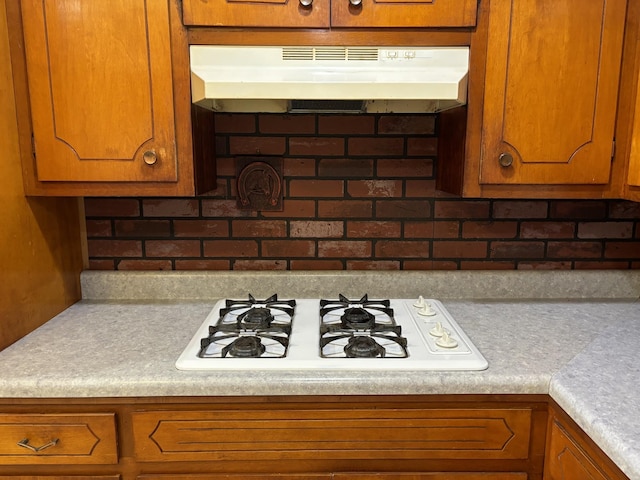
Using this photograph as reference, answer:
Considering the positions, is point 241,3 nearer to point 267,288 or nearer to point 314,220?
point 314,220

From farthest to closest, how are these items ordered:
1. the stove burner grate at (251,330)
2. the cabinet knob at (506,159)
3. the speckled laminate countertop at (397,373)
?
1. the cabinet knob at (506,159)
2. the stove burner grate at (251,330)
3. the speckled laminate countertop at (397,373)

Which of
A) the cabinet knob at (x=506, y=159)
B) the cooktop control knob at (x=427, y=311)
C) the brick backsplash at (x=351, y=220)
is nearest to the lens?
the cabinet knob at (x=506, y=159)

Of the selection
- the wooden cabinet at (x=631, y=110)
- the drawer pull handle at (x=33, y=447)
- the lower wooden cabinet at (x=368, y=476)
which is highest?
the wooden cabinet at (x=631, y=110)

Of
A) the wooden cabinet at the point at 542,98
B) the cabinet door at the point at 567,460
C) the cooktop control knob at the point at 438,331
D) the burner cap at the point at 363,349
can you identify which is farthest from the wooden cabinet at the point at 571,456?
the wooden cabinet at the point at 542,98

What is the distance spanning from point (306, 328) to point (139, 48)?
885mm

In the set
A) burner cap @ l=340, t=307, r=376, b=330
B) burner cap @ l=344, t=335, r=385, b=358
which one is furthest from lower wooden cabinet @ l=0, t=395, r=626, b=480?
burner cap @ l=340, t=307, r=376, b=330

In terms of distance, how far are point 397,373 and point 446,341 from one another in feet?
0.60

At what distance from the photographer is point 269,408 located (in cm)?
107

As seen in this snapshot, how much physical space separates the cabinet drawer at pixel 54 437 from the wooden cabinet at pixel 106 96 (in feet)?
1.96

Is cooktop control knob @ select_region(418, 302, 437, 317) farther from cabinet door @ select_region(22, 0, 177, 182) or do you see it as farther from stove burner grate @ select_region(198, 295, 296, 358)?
cabinet door @ select_region(22, 0, 177, 182)

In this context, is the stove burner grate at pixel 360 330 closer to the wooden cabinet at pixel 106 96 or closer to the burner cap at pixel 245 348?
the burner cap at pixel 245 348

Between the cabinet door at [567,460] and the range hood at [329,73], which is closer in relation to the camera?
the cabinet door at [567,460]

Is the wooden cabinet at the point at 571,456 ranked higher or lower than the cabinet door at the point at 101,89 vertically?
lower

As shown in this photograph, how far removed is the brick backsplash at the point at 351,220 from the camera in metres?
1.58
